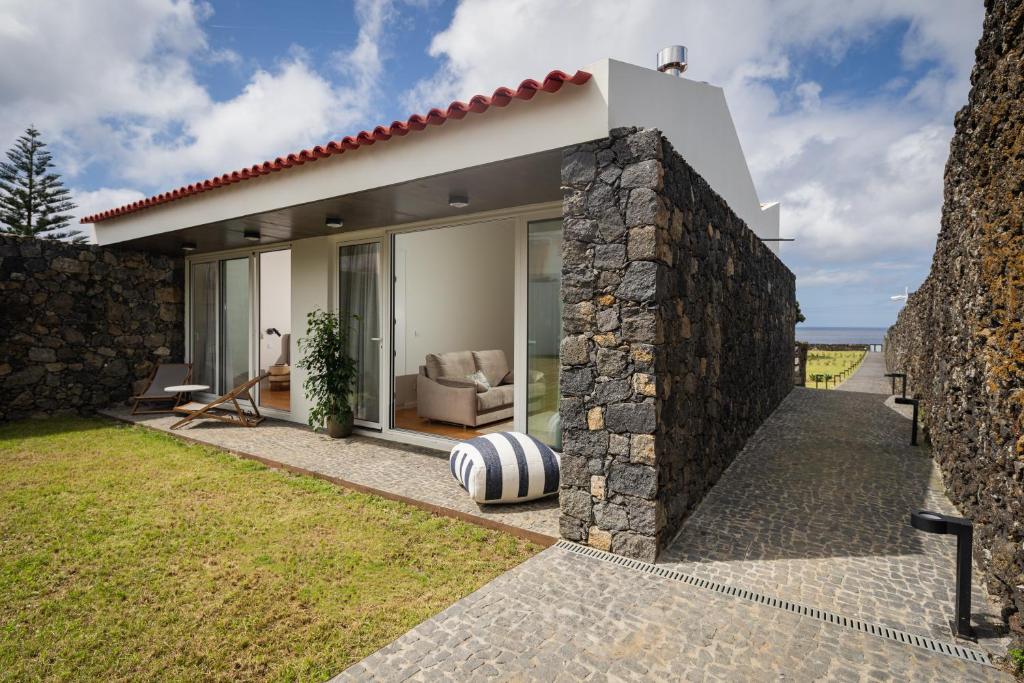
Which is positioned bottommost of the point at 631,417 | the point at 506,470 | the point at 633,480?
the point at 506,470

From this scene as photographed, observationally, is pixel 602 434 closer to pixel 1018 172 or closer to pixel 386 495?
pixel 386 495

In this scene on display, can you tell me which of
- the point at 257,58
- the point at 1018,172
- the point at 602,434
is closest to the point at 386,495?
the point at 602,434

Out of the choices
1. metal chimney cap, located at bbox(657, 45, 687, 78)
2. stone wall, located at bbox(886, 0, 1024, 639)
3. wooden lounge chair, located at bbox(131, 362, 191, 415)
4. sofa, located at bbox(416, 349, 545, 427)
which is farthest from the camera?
wooden lounge chair, located at bbox(131, 362, 191, 415)

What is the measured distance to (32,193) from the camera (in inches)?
701

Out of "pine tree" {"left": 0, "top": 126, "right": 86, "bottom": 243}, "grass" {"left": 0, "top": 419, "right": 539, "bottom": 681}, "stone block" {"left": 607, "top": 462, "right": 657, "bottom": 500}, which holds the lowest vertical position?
"grass" {"left": 0, "top": 419, "right": 539, "bottom": 681}

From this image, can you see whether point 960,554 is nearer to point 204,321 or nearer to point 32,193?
point 204,321

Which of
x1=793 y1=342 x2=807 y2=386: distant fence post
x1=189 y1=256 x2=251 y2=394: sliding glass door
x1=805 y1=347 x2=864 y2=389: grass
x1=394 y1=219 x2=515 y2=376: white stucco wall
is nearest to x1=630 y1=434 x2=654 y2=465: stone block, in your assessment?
x1=394 y1=219 x2=515 y2=376: white stucco wall

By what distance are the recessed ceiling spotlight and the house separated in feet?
0.09

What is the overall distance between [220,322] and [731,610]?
7.88m

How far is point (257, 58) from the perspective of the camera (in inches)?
255

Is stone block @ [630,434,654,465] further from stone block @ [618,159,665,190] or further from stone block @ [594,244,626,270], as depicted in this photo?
stone block @ [618,159,665,190]

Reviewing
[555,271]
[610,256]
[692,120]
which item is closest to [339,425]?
[555,271]

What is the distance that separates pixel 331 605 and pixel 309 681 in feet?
1.78

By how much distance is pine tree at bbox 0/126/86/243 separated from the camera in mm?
17266
